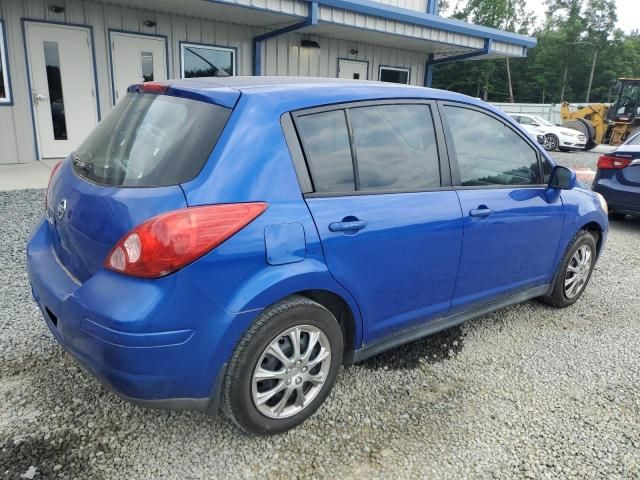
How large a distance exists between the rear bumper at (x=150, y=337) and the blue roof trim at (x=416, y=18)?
8.56 meters

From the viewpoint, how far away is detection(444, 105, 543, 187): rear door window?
10.1 feet

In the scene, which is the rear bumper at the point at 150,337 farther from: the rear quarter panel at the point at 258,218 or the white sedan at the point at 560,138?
the white sedan at the point at 560,138

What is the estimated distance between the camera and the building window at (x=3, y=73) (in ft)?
27.2

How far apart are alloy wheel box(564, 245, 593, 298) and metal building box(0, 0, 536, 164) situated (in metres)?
6.79

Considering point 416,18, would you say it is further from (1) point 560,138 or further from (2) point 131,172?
(1) point 560,138

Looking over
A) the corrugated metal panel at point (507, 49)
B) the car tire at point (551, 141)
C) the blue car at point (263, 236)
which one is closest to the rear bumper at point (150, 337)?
the blue car at point (263, 236)

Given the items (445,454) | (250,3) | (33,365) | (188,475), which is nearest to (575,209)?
(445,454)

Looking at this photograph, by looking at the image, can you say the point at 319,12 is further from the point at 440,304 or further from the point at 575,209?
the point at 440,304

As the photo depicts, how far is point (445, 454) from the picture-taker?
7.90 feet

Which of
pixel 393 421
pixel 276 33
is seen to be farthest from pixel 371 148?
pixel 276 33

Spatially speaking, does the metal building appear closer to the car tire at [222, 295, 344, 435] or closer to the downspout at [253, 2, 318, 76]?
the downspout at [253, 2, 318, 76]

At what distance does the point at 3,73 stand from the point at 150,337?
857cm

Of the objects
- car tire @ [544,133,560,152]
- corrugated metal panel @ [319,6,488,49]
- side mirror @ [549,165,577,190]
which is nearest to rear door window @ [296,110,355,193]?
side mirror @ [549,165,577,190]

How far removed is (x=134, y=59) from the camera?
9617 mm
